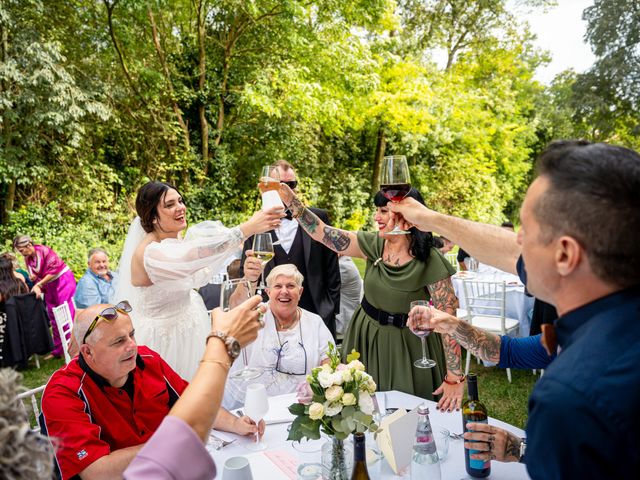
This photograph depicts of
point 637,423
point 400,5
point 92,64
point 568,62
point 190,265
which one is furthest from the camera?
point 568,62

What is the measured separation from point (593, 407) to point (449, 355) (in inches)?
74.3

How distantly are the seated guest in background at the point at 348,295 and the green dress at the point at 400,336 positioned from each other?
1.74 metres

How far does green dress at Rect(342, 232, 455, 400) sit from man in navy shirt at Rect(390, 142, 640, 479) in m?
1.81

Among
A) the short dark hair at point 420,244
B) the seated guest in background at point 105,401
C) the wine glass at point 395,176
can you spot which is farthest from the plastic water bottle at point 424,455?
the short dark hair at point 420,244

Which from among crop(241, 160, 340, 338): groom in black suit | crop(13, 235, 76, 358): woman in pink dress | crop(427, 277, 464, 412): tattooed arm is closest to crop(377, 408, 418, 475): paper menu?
crop(427, 277, 464, 412): tattooed arm

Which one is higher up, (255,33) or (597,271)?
(255,33)

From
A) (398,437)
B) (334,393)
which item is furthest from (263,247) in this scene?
(398,437)

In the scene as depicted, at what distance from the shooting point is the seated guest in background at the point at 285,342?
9.43ft

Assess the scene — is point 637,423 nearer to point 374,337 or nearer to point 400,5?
point 374,337

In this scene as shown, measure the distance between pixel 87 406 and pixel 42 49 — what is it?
9.22 metres

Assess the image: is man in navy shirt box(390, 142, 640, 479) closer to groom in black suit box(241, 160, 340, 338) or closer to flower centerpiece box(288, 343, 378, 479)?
flower centerpiece box(288, 343, 378, 479)

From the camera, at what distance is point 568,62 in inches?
768

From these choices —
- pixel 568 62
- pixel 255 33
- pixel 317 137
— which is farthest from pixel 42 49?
pixel 568 62

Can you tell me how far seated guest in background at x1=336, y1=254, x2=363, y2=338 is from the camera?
15.6ft
